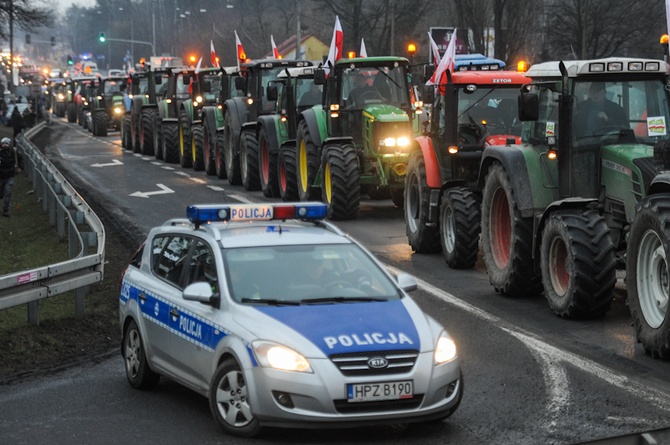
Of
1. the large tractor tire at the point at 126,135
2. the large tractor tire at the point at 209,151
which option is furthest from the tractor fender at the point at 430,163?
the large tractor tire at the point at 126,135

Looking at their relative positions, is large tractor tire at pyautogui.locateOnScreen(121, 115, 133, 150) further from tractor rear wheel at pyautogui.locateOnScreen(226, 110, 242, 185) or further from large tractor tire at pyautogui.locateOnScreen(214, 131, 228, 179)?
tractor rear wheel at pyautogui.locateOnScreen(226, 110, 242, 185)

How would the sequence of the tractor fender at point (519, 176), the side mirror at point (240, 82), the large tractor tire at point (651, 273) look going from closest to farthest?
the large tractor tire at point (651, 273) → the tractor fender at point (519, 176) → the side mirror at point (240, 82)

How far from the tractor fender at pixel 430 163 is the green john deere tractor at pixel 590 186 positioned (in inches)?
132

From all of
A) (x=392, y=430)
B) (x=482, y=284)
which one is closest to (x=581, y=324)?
(x=482, y=284)

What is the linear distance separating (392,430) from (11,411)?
296cm

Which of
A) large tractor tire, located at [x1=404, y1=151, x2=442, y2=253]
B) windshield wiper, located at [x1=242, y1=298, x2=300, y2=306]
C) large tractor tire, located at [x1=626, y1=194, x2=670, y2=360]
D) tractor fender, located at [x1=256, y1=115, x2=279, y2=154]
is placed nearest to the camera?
windshield wiper, located at [x1=242, y1=298, x2=300, y2=306]

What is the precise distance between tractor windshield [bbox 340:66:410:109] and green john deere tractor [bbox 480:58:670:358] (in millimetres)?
8306

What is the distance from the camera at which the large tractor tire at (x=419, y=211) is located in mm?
18203

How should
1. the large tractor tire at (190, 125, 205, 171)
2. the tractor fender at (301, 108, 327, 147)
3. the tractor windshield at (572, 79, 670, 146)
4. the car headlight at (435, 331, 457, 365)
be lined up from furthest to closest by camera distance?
the large tractor tire at (190, 125, 205, 171) < the tractor fender at (301, 108, 327, 147) < the tractor windshield at (572, 79, 670, 146) < the car headlight at (435, 331, 457, 365)

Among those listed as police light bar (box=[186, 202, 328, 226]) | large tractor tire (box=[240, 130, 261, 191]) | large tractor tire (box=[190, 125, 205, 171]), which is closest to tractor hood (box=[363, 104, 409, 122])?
large tractor tire (box=[240, 130, 261, 191])

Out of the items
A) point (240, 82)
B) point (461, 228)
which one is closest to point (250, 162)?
point (240, 82)

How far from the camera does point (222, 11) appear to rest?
398 ft

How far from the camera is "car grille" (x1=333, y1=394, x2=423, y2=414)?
26.3 ft

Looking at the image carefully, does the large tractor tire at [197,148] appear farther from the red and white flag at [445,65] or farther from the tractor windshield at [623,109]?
the tractor windshield at [623,109]
